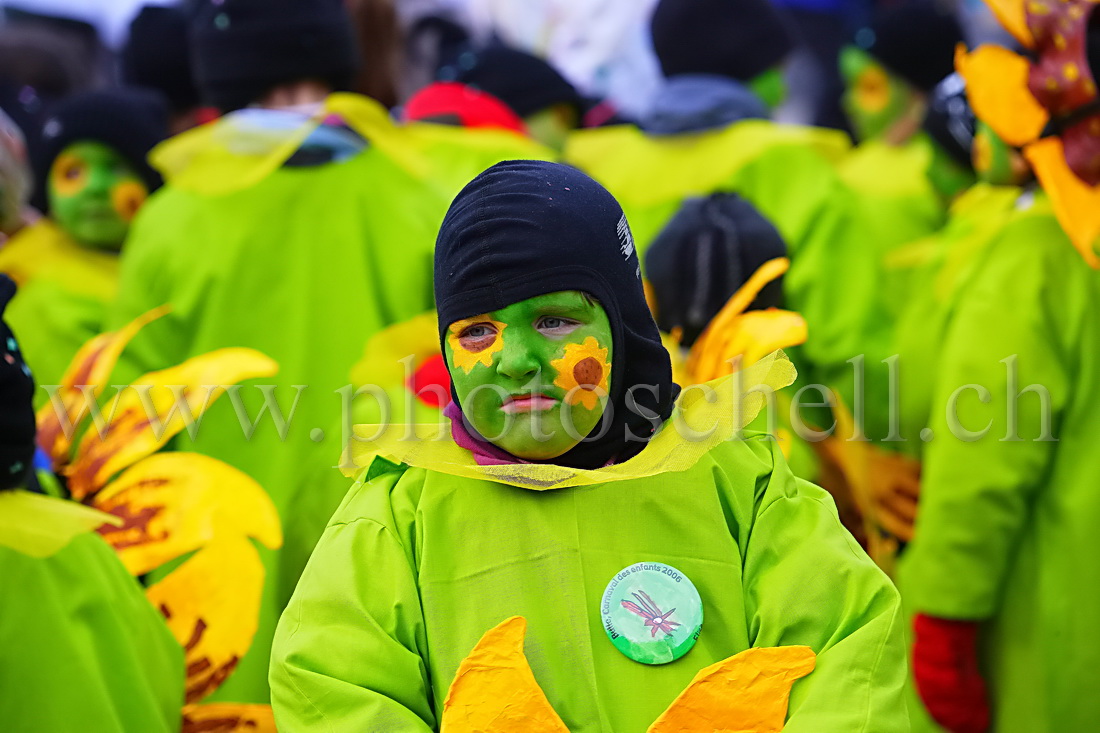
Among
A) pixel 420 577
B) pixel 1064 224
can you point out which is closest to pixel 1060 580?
pixel 1064 224

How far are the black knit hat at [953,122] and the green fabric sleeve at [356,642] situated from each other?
10.4ft

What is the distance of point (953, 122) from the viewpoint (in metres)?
4.97

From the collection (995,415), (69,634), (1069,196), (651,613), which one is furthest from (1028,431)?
(69,634)

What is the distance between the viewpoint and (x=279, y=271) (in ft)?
12.9

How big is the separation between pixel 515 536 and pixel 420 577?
0.17 m

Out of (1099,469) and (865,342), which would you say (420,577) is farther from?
(865,342)

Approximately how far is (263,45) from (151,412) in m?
1.31

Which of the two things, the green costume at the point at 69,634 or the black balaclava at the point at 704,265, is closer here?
the green costume at the point at 69,634

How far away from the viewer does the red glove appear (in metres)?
3.61

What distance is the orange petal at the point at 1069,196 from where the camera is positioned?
3271mm

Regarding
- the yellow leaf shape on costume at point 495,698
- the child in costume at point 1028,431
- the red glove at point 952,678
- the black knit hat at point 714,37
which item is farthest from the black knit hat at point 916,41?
the yellow leaf shape on costume at point 495,698

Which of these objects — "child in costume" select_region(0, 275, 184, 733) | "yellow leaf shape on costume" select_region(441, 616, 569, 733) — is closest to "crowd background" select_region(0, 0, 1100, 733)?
"child in costume" select_region(0, 275, 184, 733)

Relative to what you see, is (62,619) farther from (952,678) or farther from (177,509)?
(952,678)

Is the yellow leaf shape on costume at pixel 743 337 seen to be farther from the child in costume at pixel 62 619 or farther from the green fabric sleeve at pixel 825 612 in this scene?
the child in costume at pixel 62 619
